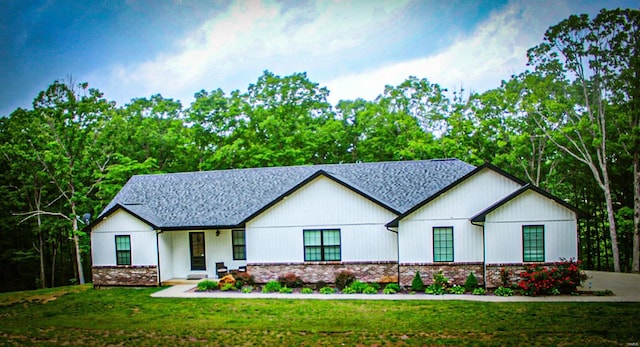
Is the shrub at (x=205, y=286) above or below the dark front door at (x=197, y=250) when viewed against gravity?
below

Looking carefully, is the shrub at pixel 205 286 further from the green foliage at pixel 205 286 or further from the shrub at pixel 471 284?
the shrub at pixel 471 284

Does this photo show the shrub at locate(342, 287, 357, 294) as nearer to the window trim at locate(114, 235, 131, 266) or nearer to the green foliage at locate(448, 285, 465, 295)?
the green foliage at locate(448, 285, 465, 295)

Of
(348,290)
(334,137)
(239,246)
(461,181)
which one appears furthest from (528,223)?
(334,137)

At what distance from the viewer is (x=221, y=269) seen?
20.3 meters

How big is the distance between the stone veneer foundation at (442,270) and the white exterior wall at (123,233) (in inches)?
437

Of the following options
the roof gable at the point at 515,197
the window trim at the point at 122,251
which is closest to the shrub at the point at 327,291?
the roof gable at the point at 515,197

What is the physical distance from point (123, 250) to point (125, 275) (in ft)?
3.72

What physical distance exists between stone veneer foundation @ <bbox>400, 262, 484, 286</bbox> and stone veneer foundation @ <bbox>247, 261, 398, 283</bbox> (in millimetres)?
552

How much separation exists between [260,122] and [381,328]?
82.4 feet

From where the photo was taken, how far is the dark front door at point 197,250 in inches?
837

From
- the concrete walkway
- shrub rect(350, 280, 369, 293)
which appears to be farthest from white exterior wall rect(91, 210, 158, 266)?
shrub rect(350, 280, 369, 293)

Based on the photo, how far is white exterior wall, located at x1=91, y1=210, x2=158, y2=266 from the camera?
20.0 m

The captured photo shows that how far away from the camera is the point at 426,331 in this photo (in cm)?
1148

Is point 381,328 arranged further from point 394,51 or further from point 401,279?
point 394,51
